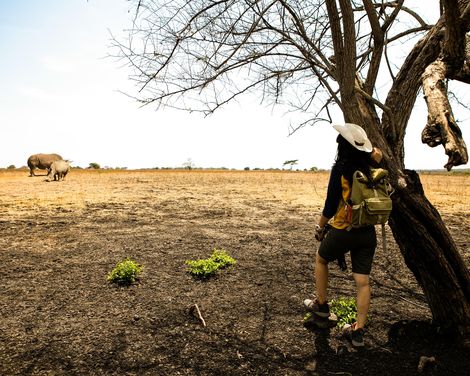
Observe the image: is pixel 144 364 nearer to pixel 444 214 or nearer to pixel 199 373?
pixel 199 373

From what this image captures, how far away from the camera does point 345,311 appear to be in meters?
4.24

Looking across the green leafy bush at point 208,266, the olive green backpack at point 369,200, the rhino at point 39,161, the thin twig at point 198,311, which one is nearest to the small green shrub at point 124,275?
the green leafy bush at point 208,266

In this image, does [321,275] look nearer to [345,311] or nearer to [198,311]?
[345,311]

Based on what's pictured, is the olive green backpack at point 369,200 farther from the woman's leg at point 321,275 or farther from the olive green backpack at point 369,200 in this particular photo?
the woman's leg at point 321,275

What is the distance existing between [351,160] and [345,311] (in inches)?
73.9

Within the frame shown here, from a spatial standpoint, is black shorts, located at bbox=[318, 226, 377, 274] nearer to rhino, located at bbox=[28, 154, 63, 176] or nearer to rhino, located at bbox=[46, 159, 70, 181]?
rhino, located at bbox=[46, 159, 70, 181]

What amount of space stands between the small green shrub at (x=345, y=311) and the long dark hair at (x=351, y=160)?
5.51ft

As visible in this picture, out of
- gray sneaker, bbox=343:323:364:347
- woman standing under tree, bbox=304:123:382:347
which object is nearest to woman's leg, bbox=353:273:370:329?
woman standing under tree, bbox=304:123:382:347

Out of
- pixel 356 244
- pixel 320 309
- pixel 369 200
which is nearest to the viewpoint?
pixel 369 200

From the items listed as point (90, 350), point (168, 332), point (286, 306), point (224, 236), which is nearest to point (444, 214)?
point (224, 236)

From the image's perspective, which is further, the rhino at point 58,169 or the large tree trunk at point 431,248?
the rhino at point 58,169

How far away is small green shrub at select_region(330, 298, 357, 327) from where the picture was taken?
161 inches

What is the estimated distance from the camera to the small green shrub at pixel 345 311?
13.4 feet

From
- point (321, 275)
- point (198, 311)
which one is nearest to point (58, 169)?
point (198, 311)
